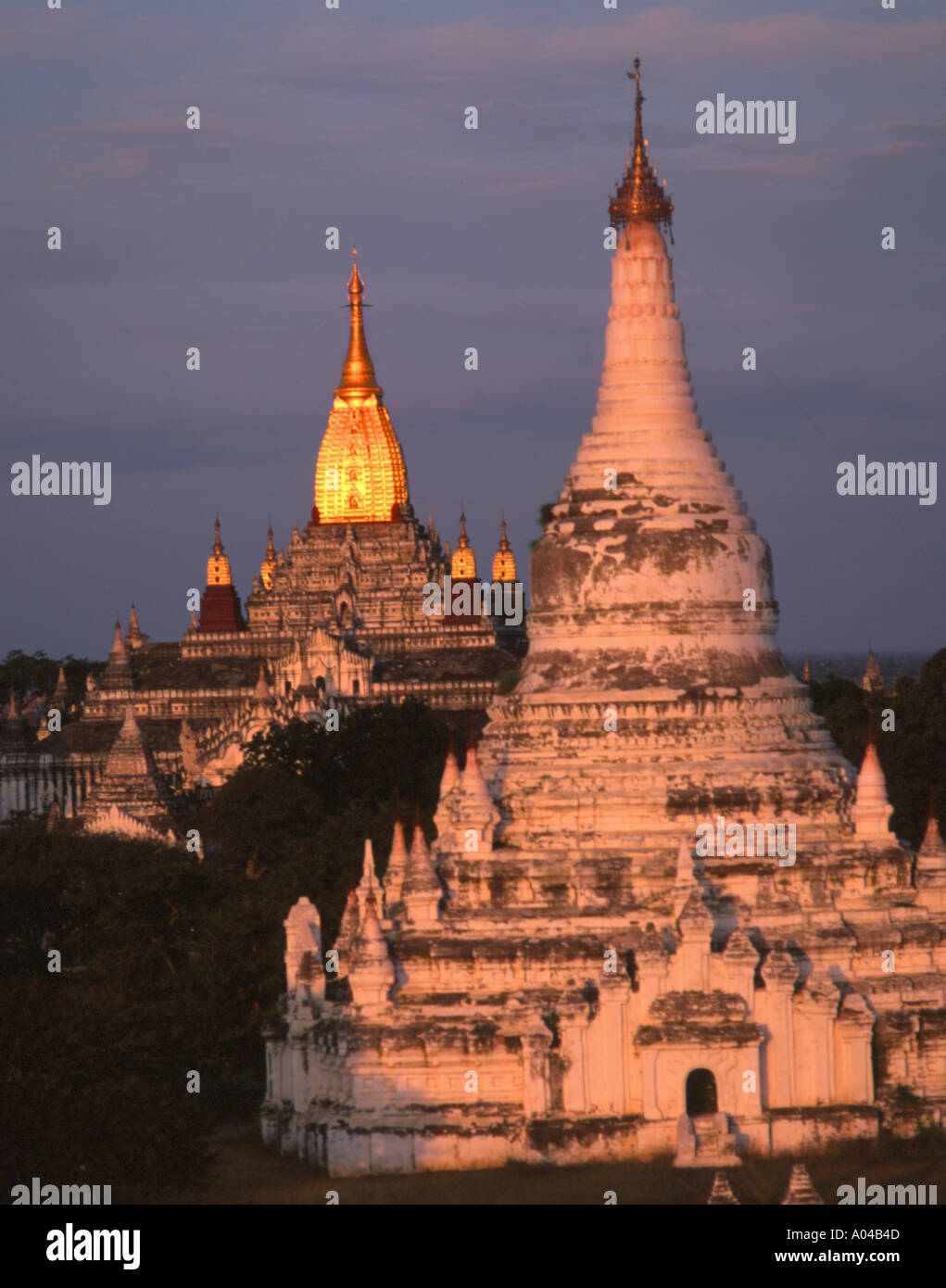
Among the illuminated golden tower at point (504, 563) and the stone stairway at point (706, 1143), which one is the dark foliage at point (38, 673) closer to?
the illuminated golden tower at point (504, 563)

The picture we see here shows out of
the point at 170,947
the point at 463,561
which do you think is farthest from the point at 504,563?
the point at 170,947

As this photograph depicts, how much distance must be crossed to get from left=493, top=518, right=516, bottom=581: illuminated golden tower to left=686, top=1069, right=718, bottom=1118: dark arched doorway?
363 feet

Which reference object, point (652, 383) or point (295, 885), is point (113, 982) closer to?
point (295, 885)

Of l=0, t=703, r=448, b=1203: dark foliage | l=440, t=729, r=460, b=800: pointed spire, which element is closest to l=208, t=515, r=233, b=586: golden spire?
l=0, t=703, r=448, b=1203: dark foliage

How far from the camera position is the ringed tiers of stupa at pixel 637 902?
156 feet

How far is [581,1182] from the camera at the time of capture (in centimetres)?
4628

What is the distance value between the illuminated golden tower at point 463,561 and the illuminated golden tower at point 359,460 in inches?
228

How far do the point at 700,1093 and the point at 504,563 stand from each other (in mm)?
114587

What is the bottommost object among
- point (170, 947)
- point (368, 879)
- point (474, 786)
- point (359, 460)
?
point (170, 947)

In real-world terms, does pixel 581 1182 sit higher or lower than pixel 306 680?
lower

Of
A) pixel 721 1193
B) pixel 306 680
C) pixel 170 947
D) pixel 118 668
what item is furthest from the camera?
pixel 118 668

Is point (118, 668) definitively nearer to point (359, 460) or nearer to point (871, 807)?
point (359, 460)

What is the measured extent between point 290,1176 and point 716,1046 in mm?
6703
